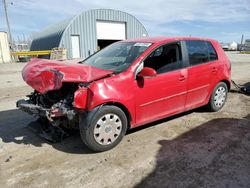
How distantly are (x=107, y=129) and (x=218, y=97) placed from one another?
3.11 meters

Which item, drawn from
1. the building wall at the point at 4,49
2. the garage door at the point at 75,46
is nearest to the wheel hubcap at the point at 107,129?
the garage door at the point at 75,46

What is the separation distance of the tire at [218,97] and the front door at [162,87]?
1.06 m

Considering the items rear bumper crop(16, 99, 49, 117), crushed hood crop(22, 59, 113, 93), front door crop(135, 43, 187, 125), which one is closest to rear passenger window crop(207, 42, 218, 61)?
front door crop(135, 43, 187, 125)

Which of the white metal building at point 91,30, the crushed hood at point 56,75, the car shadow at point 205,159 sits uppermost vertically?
the white metal building at point 91,30

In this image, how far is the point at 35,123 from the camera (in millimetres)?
5008

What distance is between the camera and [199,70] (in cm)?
515

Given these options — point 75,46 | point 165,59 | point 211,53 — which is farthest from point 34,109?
point 75,46

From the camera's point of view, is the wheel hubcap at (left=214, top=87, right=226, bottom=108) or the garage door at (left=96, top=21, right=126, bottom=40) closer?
the wheel hubcap at (left=214, top=87, right=226, bottom=108)

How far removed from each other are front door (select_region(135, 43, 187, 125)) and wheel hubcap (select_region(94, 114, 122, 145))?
1.45ft

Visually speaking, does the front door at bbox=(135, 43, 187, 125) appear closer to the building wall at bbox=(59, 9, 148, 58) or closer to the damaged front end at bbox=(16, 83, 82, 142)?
the damaged front end at bbox=(16, 83, 82, 142)

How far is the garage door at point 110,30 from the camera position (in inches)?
1178

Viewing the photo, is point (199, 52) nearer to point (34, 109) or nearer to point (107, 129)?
point (107, 129)

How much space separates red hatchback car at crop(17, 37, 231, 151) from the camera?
3.76 metres

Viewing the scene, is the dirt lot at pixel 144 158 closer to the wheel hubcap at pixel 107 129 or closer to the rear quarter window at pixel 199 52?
the wheel hubcap at pixel 107 129
